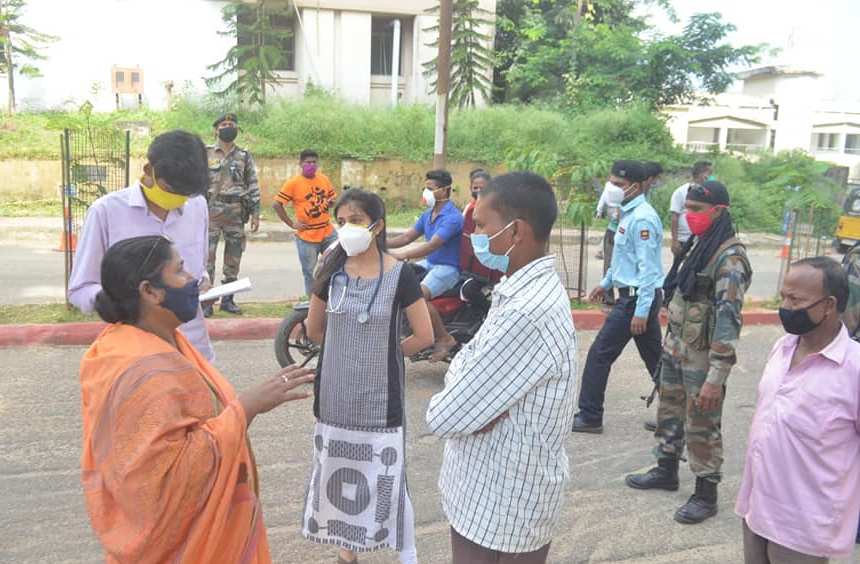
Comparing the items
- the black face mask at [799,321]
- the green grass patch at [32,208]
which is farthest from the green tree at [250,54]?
the black face mask at [799,321]

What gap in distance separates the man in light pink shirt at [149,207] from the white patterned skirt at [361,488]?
825mm

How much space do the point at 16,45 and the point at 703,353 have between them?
22621mm

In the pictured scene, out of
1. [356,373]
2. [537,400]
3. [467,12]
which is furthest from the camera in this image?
A: [467,12]

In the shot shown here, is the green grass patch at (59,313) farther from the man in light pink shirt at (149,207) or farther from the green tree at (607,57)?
the green tree at (607,57)

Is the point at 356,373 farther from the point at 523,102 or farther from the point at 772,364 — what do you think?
the point at 523,102

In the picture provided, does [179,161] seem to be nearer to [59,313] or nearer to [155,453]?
[155,453]

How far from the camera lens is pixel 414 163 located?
1753cm

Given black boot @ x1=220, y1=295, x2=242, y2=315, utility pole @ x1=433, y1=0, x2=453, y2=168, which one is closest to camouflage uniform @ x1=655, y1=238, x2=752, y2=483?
black boot @ x1=220, y1=295, x2=242, y2=315

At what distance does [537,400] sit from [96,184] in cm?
691

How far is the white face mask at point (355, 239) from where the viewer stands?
320 cm

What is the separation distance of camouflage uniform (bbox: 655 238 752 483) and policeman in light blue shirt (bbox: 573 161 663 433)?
0.68 meters

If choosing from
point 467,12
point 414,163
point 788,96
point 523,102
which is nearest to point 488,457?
point 414,163

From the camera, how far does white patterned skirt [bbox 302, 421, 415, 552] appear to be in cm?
312

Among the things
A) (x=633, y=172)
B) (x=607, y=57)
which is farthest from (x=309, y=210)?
(x=607, y=57)
